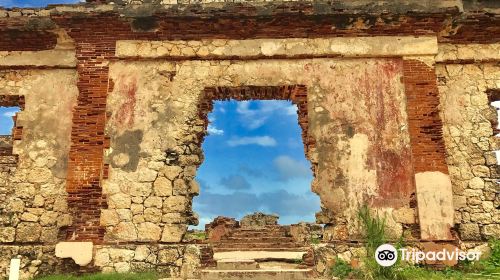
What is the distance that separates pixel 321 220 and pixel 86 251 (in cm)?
354

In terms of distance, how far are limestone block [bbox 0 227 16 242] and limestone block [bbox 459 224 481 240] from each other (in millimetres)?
7081

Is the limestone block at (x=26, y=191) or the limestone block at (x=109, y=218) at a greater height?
the limestone block at (x=26, y=191)

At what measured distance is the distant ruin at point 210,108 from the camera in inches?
259

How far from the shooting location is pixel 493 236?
266 inches

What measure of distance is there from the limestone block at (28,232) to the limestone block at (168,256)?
83.6 inches

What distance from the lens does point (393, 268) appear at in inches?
224

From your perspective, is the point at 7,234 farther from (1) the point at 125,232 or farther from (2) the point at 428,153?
(2) the point at 428,153

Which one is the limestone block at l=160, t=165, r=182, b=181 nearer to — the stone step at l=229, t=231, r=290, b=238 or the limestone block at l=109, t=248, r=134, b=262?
the limestone block at l=109, t=248, r=134, b=262

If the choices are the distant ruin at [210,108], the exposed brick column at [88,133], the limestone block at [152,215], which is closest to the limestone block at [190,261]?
Result: the distant ruin at [210,108]

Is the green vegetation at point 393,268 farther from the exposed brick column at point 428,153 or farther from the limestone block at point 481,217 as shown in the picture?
the exposed brick column at point 428,153

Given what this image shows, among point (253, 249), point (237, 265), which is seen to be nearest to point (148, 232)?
point (237, 265)

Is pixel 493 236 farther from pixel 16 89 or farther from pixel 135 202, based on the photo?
pixel 16 89

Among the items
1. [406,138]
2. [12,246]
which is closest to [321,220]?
[406,138]

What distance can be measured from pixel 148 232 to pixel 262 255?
7.57 feet
